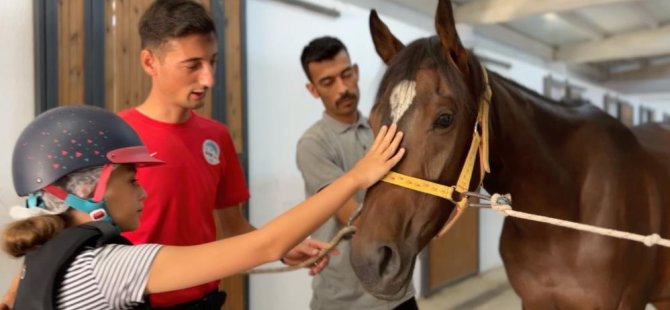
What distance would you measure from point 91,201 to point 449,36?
759 millimetres

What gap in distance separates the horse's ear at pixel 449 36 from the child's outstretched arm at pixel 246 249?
1.14 ft

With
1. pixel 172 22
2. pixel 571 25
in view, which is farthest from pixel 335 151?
pixel 571 25

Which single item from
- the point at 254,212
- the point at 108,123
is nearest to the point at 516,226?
the point at 108,123

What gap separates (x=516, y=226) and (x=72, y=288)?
107cm

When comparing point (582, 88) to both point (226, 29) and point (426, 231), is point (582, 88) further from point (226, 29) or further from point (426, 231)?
point (426, 231)

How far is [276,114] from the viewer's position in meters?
2.51

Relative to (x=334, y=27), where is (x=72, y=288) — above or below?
below

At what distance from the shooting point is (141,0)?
190 cm

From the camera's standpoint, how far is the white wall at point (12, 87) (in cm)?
158

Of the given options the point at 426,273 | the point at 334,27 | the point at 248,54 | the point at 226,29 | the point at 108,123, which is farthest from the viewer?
the point at 426,273

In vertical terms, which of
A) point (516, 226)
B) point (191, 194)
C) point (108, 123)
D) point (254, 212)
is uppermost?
point (108, 123)

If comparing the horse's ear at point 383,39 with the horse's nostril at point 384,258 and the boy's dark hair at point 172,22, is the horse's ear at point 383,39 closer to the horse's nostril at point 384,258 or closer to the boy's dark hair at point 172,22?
the boy's dark hair at point 172,22

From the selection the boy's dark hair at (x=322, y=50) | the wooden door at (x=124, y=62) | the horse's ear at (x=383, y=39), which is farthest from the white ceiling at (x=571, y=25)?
the horse's ear at (x=383, y=39)

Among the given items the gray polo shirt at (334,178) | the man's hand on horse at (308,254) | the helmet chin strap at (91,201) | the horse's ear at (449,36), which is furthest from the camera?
the gray polo shirt at (334,178)
